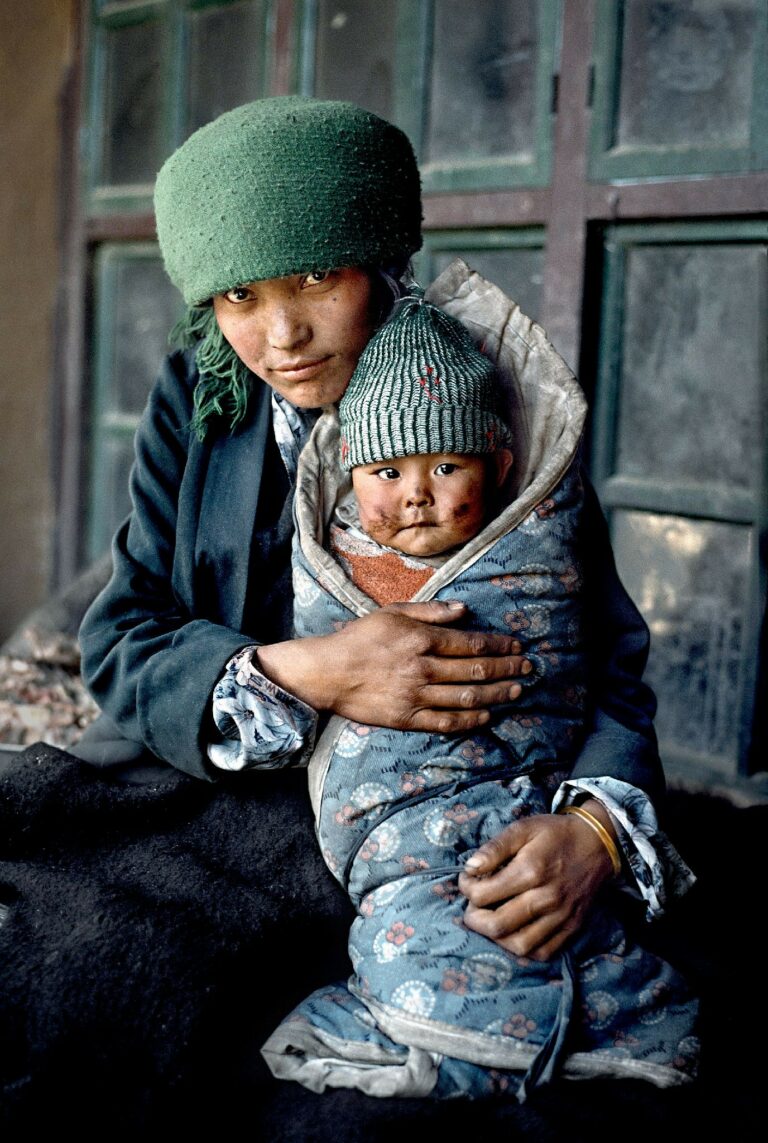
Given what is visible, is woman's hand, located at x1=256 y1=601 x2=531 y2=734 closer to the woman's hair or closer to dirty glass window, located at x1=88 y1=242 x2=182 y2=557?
the woman's hair

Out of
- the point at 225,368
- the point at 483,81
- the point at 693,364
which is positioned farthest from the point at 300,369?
the point at 483,81

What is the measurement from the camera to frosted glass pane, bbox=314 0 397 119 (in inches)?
142

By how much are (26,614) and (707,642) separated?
280 centimetres

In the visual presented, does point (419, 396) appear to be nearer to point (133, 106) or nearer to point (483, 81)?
point (483, 81)

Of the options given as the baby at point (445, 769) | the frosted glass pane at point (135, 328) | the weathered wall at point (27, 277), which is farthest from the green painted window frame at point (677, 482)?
the weathered wall at point (27, 277)

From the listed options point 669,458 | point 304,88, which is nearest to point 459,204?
point 304,88

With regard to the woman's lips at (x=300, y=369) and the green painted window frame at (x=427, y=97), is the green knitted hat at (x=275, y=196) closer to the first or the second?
the woman's lips at (x=300, y=369)

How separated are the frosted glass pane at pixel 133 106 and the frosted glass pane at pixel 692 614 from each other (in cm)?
228

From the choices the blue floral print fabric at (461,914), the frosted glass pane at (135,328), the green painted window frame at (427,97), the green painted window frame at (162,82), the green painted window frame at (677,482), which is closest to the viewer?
the blue floral print fabric at (461,914)

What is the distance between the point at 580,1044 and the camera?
147 centimetres

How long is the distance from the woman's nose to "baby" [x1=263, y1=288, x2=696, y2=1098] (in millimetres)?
101

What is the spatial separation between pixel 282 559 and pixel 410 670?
434 millimetres

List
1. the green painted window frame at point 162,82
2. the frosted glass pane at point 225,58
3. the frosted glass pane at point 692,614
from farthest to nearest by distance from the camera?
1. the green painted window frame at point 162,82
2. the frosted glass pane at point 225,58
3. the frosted glass pane at point 692,614

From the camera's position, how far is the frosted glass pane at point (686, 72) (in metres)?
2.89
